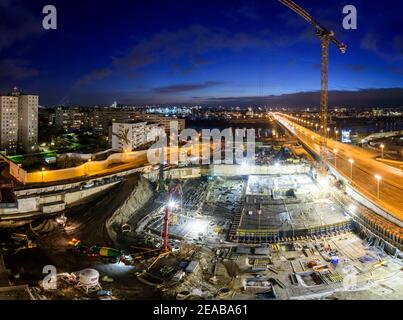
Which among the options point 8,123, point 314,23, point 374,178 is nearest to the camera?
point 374,178

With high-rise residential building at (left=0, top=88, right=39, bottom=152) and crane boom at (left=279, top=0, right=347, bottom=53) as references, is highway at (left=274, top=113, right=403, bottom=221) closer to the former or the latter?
crane boom at (left=279, top=0, right=347, bottom=53)

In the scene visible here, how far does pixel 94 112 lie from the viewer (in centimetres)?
5525

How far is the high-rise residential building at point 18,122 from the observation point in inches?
1212

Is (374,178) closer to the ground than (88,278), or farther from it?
farther from it

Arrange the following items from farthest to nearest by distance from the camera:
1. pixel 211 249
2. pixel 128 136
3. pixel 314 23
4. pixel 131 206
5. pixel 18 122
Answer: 1. pixel 18 122
2. pixel 128 136
3. pixel 314 23
4. pixel 131 206
5. pixel 211 249

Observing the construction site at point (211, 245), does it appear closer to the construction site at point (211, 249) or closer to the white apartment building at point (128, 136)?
the construction site at point (211, 249)

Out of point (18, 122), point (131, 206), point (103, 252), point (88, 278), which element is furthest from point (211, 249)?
point (18, 122)

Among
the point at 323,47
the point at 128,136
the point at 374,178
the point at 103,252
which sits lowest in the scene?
the point at 103,252

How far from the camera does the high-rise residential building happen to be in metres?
30.8

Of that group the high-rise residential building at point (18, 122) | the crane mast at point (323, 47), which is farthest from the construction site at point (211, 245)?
the high-rise residential building at point (18, 122)

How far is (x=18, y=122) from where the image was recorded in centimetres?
3203

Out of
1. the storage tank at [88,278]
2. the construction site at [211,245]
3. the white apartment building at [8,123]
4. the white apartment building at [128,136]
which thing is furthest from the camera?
the white apartment building at [8,123]

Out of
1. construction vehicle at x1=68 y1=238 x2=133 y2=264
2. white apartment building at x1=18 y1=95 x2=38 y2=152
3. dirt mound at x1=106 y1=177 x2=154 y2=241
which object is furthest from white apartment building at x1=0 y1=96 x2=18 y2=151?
construction vehicle at x1=68 y1=238 x2=133 y2=264

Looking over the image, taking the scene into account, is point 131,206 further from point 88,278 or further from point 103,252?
point 88,278
